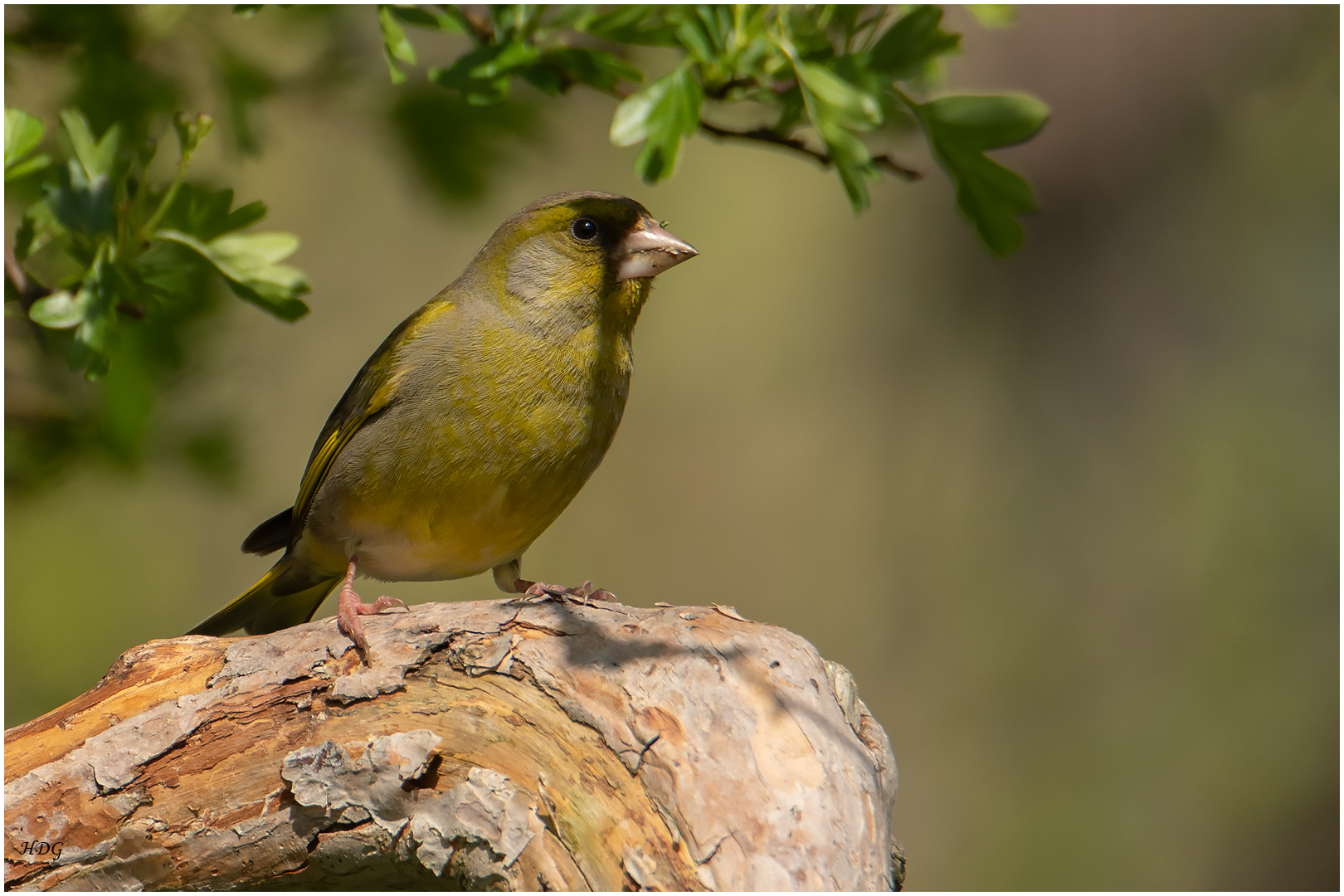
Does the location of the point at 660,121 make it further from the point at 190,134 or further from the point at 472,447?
the point at 472,447

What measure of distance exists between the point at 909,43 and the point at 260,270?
160 centimetres

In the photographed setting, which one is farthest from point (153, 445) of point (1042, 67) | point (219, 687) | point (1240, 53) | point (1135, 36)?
point (1240, 53)

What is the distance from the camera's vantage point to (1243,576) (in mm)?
7809

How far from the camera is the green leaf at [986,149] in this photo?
8.18 ft

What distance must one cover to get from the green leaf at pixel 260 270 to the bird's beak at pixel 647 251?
1.12 m

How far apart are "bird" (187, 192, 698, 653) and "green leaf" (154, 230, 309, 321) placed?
716mm


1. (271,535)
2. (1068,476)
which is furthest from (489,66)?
(1068,476)

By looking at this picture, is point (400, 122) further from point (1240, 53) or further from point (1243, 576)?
point (1243, 576)

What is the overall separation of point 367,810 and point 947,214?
23.7 feet

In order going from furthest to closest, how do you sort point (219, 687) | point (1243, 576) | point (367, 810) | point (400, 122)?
point (1243, 576), point (400, 122), point (219, 687), point (367, 810)

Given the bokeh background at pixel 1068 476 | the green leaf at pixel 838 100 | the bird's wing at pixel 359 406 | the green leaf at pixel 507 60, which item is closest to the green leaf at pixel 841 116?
the green leaf at pixel 838 100

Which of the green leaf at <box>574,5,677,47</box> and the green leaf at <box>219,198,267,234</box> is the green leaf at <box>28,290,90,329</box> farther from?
the green leaf at <box>574,5,677,47</box>

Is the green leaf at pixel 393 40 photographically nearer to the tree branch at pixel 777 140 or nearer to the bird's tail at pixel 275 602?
the tree branch at pixel 777 140

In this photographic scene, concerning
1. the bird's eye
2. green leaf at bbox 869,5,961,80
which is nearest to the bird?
the bird's eye
